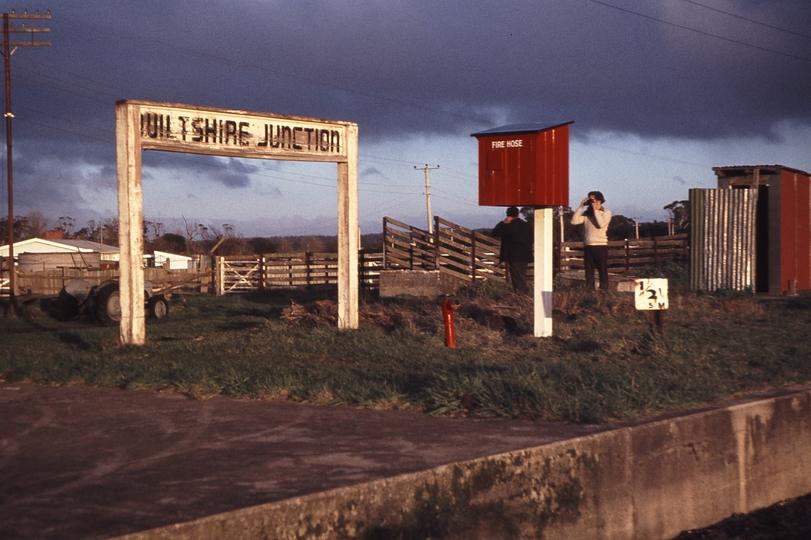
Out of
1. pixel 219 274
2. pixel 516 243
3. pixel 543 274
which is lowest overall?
pixel 219 274

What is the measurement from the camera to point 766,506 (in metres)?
6.02

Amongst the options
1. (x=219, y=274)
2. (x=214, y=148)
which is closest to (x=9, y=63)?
(x=219, y=274)

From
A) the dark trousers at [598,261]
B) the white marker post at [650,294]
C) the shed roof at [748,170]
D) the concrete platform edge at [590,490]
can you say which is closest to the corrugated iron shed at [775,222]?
the shed roof at [748,170]

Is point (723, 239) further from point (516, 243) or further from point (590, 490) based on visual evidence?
point (590, 490)

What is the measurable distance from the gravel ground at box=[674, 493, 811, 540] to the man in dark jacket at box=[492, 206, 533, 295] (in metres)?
7.35

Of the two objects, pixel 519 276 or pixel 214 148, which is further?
pixel 519 276

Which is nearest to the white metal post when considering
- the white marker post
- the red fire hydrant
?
the red fire hydrant

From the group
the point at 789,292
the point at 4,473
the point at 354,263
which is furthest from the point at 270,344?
the point at 789,292

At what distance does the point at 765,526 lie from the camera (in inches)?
215

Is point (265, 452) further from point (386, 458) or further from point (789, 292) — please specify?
point (789, 292)

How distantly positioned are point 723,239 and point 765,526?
10.5 meters

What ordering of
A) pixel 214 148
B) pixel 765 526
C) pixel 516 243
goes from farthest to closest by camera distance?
1. pixel 516 243
2. pixel 214 148
3. pixel 765 526

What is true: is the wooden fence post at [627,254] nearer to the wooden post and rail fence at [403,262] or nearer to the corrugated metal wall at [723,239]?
the wooden post and rail fence at [403,262]

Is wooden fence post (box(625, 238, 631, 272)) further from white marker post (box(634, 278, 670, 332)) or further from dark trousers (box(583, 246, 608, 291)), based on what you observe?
white marker post (box(634, 278, 670, 332))
